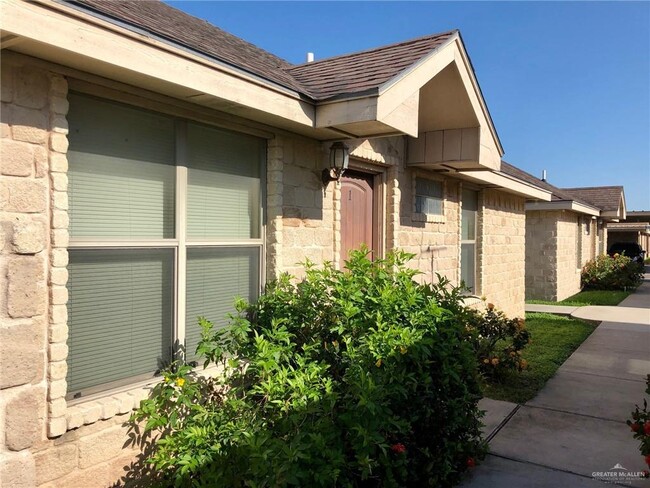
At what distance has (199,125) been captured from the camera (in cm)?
360

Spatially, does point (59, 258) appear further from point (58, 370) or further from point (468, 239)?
point (468, 239)

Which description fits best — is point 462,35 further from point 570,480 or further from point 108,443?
point 108,443

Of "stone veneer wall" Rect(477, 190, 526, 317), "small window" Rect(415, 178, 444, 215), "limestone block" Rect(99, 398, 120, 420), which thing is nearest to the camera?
"limestone block" Rect(99, 398, 120, 420)

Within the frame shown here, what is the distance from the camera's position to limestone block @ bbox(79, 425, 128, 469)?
2.82 metres

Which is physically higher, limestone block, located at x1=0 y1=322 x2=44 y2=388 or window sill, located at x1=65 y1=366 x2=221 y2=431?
limestone block, located at x1=0 y1=322 x2=44 y2=388

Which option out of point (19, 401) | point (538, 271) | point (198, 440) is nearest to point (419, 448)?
point (198, 440)

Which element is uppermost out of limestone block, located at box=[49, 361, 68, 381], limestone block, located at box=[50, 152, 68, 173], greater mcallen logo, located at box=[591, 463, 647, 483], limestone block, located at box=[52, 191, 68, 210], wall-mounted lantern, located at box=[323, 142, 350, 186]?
wall-mounted lantern, located at box=[323, 142, 350, 186]

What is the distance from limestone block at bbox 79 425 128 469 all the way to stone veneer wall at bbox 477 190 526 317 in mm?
6739

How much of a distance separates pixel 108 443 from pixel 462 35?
4.77 metres

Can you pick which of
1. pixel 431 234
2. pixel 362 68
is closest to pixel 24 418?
pixel 362 68

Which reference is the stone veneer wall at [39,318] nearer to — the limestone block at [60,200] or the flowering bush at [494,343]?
the limestone block at [60,200]

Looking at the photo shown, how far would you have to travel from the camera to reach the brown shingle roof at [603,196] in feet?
63.9

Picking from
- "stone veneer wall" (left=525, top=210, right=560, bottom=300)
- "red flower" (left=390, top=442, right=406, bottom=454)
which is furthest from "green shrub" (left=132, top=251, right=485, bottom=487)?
→ "stone veneer wall" (left=525, top=210, right=560, bottom=300)

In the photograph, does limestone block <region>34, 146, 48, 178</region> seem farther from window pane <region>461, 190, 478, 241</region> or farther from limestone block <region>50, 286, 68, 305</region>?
window pane <region>461, 190, 478, 241</region>
